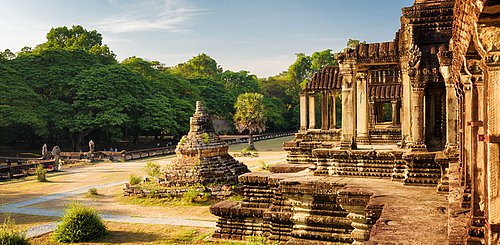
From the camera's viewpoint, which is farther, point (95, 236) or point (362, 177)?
point (95, 236)

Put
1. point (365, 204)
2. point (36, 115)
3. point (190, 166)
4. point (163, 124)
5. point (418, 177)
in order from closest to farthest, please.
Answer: point (365, 204) < point (418, 177) < point (190, 166) < point (36, 115) < point (163, 124)

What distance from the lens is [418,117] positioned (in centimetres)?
899

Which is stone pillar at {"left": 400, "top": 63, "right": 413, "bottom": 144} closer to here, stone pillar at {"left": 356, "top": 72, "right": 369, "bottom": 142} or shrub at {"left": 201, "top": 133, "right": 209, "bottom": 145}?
stone pillar at {"left": 356, "top": 72, "right": 369, "bottom": 142}

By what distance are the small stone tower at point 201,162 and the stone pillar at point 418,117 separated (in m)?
10.4

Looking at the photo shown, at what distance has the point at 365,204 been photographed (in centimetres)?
736

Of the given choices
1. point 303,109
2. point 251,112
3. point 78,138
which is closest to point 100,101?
point 78,138

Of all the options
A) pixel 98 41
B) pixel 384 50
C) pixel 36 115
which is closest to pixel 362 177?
pixel 384 50

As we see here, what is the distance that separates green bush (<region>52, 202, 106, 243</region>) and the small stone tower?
21.5ft

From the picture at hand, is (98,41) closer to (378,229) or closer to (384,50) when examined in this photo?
(384,50)

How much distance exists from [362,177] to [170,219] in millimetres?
6377

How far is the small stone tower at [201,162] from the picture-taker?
17.9 meters

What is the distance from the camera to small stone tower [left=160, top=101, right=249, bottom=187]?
17.9 meters

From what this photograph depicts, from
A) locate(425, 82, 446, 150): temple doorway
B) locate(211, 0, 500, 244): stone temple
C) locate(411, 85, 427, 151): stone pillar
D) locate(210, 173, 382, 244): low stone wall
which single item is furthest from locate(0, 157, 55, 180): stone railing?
locate(411, 85, 427, 151): stone pillar

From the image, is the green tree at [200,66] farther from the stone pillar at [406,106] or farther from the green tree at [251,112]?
the stone pillar at [406,106]
